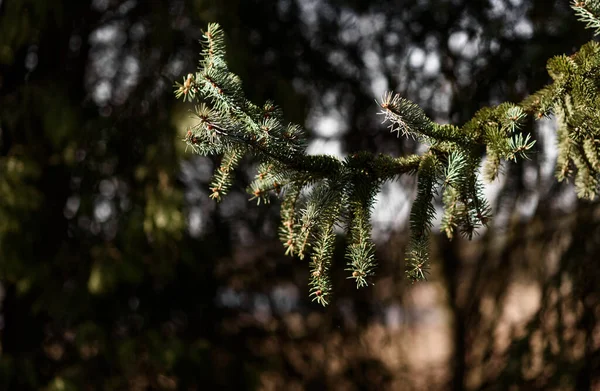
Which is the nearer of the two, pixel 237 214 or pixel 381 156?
pixel 381 156

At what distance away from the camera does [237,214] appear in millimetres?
3285

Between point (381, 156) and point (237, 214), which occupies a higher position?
point (237, 214)

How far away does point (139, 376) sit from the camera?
304cm

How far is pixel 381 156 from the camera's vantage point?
4.09ft

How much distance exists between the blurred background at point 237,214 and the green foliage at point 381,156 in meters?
1.30

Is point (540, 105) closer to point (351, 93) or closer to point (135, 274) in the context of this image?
point (135, 274)

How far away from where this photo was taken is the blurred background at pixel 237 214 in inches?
108

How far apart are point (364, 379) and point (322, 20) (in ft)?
6.25

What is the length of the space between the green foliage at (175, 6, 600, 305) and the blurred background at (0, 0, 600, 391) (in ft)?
4.25

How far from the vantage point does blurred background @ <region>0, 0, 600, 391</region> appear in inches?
108

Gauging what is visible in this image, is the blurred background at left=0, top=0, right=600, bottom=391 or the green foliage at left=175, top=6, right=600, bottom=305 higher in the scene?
the blurred background at left=0, top=0, right=600, bottom=391

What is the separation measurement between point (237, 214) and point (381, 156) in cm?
209

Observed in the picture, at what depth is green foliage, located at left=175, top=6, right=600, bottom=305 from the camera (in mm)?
1101

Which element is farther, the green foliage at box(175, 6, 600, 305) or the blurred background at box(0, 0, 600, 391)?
the blurred background at box(0, 0, 600, 391)
